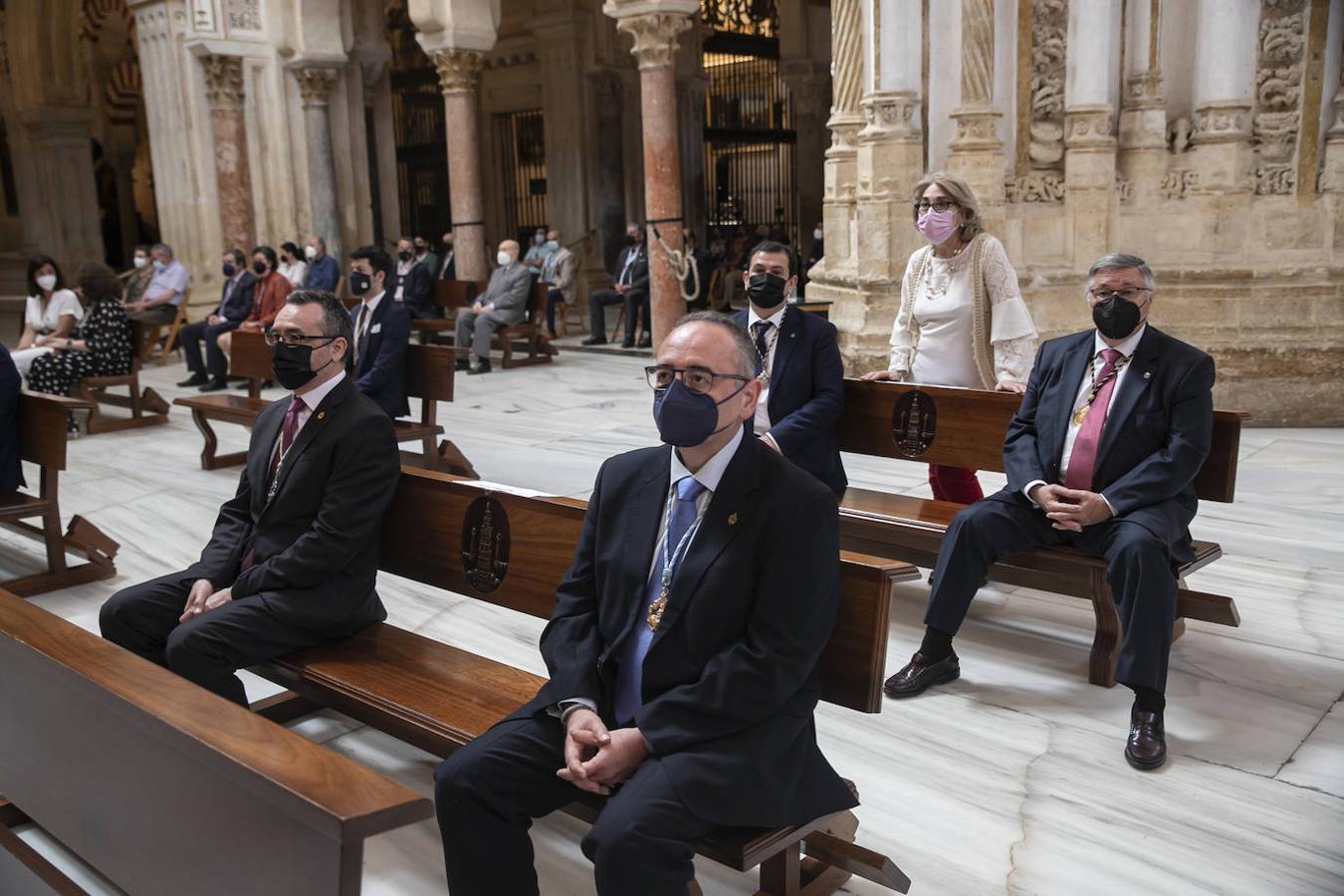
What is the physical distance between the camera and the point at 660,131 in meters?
11.0

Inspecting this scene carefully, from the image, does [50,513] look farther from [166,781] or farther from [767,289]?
[166,781]

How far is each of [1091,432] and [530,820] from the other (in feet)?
7.32

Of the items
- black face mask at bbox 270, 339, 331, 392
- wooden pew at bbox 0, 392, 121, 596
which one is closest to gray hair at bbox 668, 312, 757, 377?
black face mask at bbox 270, 339, 331, 392

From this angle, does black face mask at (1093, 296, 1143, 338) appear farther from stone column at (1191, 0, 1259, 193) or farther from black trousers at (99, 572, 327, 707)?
stone column at (1191, 0, 1259, 193)

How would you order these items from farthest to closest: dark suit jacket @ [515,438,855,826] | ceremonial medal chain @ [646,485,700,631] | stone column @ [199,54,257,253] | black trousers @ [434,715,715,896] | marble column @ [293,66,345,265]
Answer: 1. marble column @ [293,66,345,265]
2. stone column @ [199,54,257,253]
3. ceremonial medal chain @ [646,485,700,631]
4. dark suit jacket @ [515,438,855,826]
5. black trousers @ [434,715,715,896]

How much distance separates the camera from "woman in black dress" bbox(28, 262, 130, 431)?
886 centimetres

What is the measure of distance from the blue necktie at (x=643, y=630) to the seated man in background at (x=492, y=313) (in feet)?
29.7

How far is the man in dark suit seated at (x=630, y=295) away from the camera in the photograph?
1255 cm

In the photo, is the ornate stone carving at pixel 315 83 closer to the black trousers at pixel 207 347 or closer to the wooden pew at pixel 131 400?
the black trousers at pixel 207 347

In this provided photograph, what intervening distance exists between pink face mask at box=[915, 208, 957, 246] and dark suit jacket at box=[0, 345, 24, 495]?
394 centimetres

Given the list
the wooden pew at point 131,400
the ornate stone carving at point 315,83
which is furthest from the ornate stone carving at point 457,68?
the wooden pew at point 131,400

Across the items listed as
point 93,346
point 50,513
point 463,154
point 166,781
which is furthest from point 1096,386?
point 463,154

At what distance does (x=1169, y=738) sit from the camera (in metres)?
3.31

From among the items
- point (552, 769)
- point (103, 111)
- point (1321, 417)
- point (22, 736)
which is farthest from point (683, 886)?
point (103, 111)
